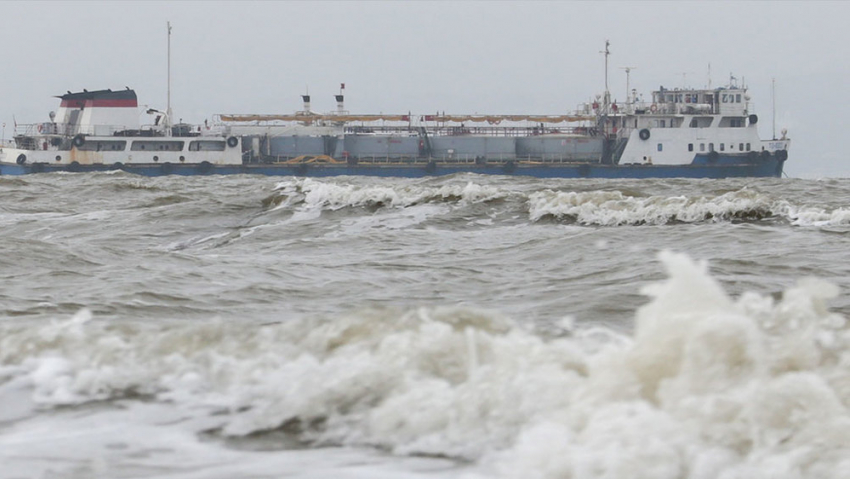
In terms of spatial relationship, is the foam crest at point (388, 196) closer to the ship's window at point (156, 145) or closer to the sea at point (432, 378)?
the sea at point (432, 378)

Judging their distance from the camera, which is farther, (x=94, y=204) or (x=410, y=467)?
(x=94, y=204)

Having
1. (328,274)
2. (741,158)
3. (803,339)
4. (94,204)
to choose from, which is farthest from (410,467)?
(741,158)

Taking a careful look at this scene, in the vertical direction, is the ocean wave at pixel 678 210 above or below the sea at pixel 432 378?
above

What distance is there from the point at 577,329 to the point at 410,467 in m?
2.55

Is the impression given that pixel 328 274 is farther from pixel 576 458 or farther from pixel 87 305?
pixel 576 458

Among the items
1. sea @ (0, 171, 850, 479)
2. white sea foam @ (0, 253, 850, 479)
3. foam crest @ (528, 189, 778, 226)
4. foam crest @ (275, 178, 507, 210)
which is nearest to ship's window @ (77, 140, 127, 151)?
foam crest @ (275, 178, 507, 210)

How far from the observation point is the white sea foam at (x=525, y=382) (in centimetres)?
378

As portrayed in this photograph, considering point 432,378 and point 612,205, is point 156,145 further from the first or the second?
point 432,378

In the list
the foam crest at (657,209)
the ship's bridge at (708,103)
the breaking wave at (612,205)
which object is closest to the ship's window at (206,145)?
the ship's bridge at (708,103)

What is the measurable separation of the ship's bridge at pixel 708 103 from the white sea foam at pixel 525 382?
5226 centimetres

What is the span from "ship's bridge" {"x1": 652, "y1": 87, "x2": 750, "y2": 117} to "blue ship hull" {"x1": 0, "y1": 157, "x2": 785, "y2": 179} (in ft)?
9.34

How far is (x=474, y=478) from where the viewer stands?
3893 mm

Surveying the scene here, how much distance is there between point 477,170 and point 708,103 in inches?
486

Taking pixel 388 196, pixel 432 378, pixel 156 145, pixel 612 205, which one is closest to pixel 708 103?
pixel 156 145
